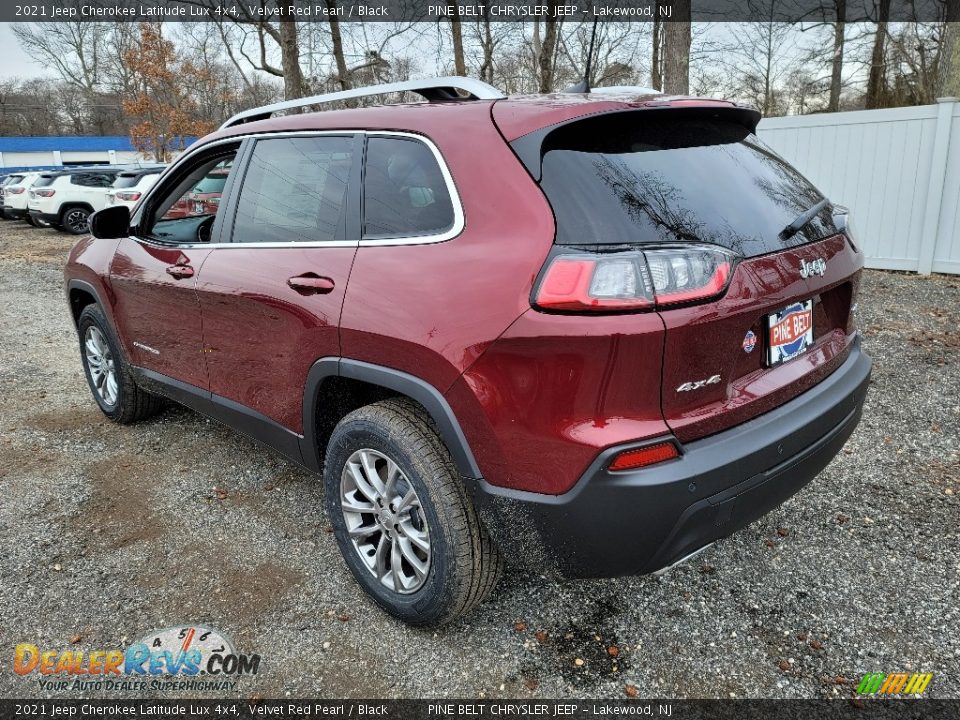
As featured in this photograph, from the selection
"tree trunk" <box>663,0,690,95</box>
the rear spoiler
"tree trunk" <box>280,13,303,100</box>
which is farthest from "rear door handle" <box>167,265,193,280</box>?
"tree trunk" <box>280,13,303,100</box>

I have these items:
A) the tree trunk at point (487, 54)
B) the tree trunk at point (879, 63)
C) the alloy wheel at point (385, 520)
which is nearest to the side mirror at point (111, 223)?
the alloy wheel at point (385, 520)

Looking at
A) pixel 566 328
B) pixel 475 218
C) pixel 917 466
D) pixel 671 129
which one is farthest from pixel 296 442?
pixel 917 466

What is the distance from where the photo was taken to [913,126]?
8.55 m

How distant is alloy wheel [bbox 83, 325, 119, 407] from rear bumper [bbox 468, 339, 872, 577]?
332 centimetres

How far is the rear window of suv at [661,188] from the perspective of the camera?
1927 mm

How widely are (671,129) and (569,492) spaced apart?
4.09ft

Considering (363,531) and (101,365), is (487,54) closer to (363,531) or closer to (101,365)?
(101,365)

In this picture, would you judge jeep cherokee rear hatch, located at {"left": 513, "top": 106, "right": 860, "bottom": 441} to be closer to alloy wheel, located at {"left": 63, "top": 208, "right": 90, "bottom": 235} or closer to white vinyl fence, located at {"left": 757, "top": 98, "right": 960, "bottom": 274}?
white vinyl fence, located at {"left": 757, "top": 98, "right": 960, "bottom": 274}

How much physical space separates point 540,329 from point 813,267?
103 cm

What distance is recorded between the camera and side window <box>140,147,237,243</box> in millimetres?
3406

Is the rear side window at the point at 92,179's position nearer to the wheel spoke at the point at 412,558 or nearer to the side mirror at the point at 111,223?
the side mirror at the point at 111,223

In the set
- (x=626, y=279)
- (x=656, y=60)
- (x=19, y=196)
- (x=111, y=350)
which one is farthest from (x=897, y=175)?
(x=19, y=196)

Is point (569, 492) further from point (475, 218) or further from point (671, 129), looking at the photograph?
point (671, 129)

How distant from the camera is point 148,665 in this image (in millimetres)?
2365
